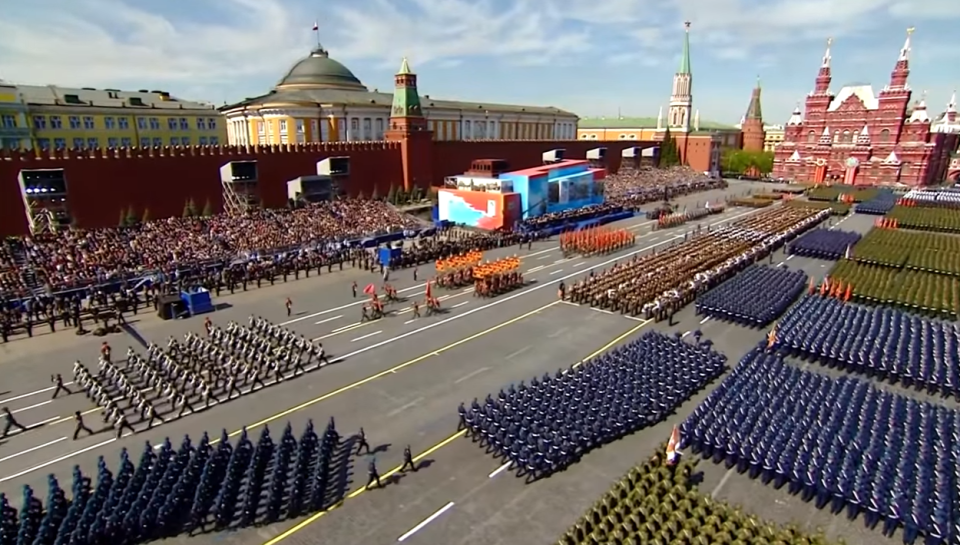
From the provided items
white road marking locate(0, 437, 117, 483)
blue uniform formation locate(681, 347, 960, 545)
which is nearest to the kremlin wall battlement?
white road marking locate(0, 437, 117, 483)

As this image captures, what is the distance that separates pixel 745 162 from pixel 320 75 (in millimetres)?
74904

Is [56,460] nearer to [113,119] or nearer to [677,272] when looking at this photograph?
[677,272]

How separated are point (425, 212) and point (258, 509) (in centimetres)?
3953

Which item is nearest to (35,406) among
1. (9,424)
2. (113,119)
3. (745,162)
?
(9,424)

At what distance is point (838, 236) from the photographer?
40750 mm

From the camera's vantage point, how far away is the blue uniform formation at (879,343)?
18.7 meters

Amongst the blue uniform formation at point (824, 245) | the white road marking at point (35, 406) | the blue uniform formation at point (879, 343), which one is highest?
the blue uniform formation at point (824, 245)

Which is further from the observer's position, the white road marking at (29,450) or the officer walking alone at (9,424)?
the officer walking alone at (9,424)

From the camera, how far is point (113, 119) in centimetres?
6153

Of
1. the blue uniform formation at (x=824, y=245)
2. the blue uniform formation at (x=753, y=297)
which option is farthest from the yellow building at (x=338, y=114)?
the blue uniform formation at (x=753, y=297)

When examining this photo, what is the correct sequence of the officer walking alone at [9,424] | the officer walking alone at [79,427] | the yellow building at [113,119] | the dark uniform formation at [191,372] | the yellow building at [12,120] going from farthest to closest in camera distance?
the yellow building at [113,119] → the yellow building at [12,120] → the dark uniform formation at [191,372] → the officer walking alone at [9,424] → the officer walking alone at [79,427]

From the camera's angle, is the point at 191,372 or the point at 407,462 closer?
the point at 407,462

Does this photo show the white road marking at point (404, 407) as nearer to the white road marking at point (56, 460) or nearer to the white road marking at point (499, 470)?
the white road marking at point (499, 470)

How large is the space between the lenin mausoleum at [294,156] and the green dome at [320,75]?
0.18 meters
